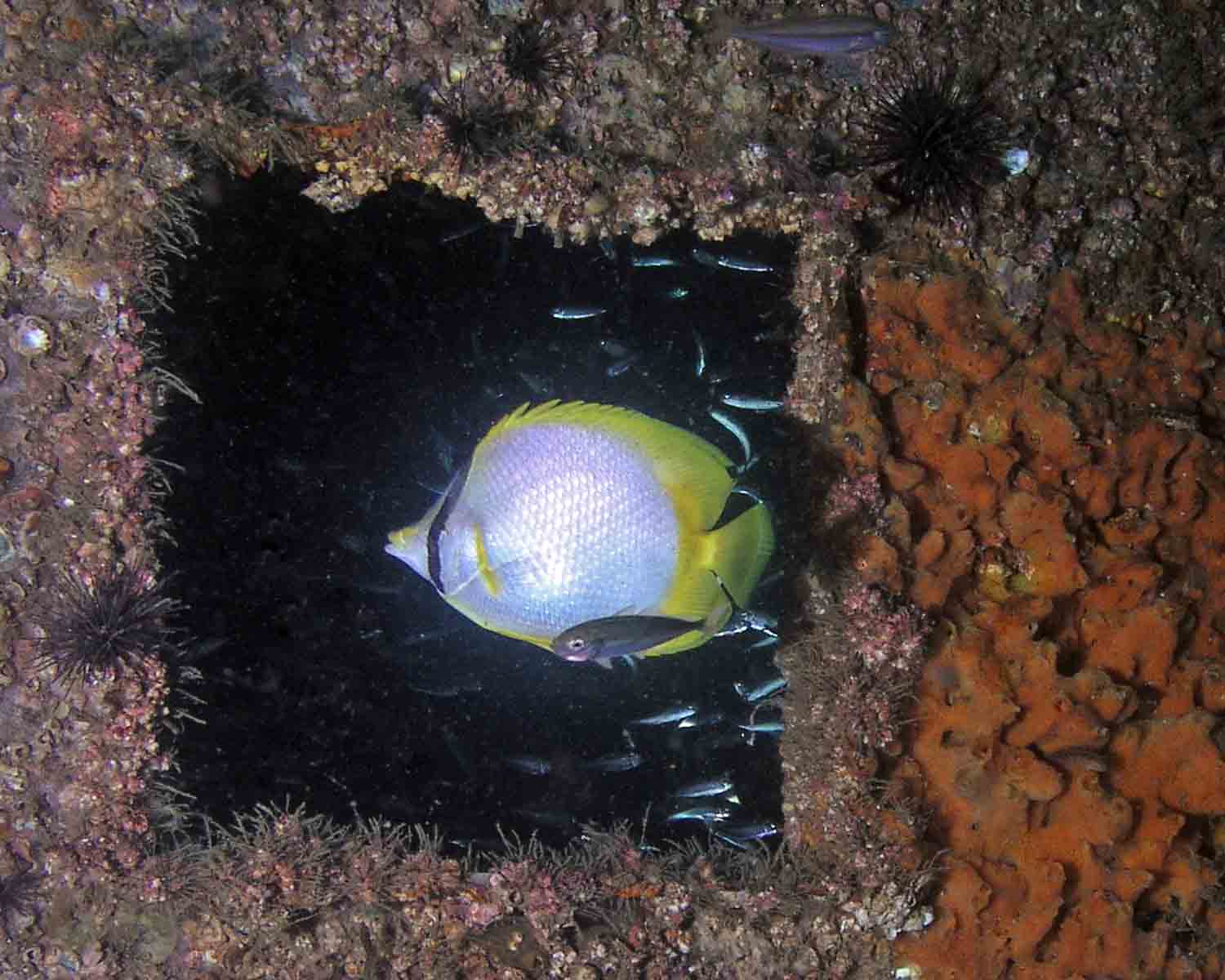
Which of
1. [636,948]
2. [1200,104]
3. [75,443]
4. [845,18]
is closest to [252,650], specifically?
[75,443]

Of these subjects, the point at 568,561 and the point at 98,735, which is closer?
the point at 568,561

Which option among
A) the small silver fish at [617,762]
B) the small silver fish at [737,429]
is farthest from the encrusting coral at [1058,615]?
the small silver fish at [617,762]

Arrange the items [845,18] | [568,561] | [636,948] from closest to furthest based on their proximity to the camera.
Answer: [568,561] → [636,948] → [845,18]

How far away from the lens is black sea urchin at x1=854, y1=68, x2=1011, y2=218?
143 inches

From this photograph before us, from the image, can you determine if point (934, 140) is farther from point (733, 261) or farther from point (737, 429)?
point (737, 429)

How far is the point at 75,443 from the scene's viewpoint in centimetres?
319

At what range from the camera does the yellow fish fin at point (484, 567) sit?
2.18 m

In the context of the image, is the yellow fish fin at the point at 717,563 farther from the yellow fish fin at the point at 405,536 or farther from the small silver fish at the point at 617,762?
the small silver fish at the point at 617,762

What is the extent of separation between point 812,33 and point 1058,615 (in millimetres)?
3027

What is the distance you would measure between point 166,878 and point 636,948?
6.81 ft

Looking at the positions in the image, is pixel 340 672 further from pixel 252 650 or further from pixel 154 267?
pixel 154 267

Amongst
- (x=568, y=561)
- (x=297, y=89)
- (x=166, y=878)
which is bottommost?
(x=166, y=878)

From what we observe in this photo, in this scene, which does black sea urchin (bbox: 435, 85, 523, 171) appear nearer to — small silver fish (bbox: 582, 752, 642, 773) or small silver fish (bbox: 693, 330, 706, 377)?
small silver fish (bbox: 693, 330, 706, 377)

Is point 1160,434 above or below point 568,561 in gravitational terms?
below
